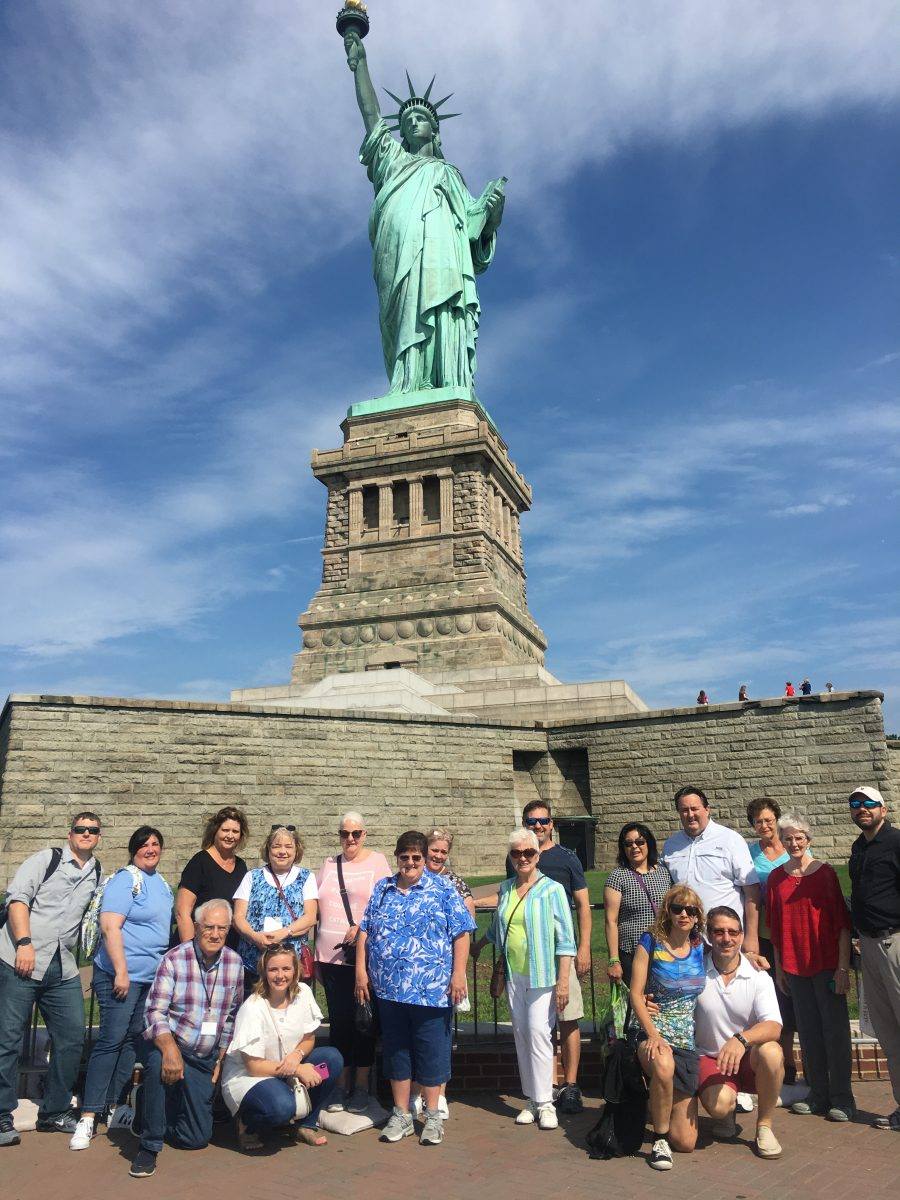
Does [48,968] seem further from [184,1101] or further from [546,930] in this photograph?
[546,930]

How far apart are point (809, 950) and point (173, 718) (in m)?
14.3

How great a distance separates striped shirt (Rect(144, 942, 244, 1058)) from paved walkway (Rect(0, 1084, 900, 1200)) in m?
0.63

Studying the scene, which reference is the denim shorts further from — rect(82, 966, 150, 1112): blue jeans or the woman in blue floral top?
rect(82, 966, 150, 1112): blue jeans

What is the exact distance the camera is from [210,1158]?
5.21 meters

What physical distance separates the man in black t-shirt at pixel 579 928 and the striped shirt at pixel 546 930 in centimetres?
18

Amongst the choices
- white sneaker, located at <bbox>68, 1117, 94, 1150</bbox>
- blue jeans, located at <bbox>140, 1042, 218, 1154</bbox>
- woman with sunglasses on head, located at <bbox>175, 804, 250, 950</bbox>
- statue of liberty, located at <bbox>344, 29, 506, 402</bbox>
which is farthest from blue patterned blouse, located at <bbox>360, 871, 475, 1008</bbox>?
statue of liberty, located at <bbox>344, 29, 506, 402</bbox>

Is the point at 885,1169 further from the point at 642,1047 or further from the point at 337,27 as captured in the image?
the point at 337,27

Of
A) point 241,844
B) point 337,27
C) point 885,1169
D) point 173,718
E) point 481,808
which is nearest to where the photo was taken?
point 885,1169

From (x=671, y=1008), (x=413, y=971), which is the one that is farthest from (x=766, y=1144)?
(x=413, y=971)

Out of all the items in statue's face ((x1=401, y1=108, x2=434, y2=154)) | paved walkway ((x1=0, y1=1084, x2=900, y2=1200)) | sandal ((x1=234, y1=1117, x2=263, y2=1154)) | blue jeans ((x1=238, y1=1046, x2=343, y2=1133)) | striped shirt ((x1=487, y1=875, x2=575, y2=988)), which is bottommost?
paved walkway ((x1=0, y1=1084, x2=900, y2=1200))

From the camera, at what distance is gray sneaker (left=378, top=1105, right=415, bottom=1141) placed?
5359 millimetres

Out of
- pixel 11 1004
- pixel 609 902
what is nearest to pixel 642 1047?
pixel 609 902

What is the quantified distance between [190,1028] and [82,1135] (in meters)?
0.89

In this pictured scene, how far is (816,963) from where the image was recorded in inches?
224
